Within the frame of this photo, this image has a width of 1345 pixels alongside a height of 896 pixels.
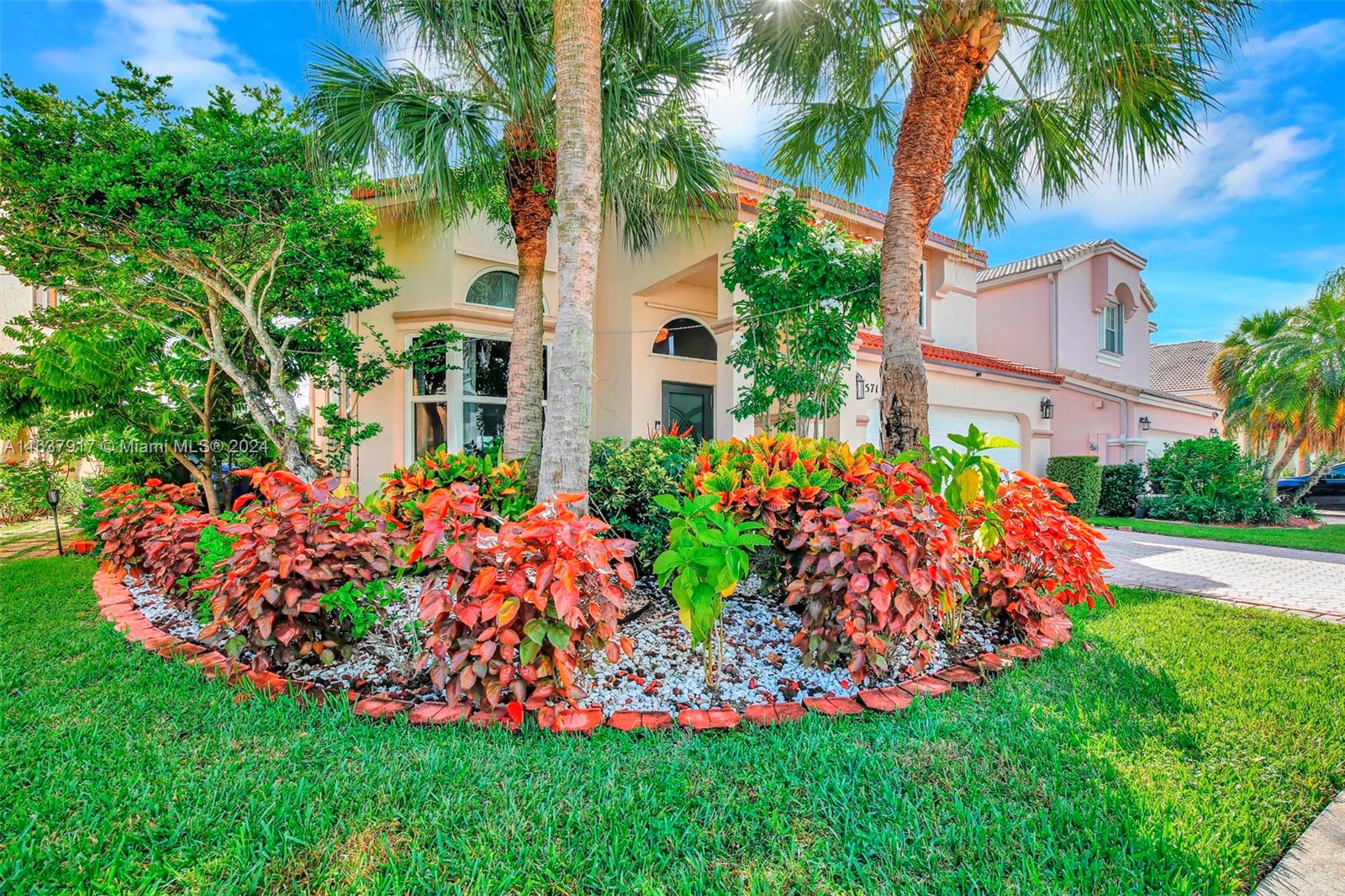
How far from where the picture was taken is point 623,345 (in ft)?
37.7

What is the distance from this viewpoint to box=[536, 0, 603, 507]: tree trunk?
162 inches

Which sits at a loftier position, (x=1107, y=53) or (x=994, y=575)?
(x=1107, y=53)

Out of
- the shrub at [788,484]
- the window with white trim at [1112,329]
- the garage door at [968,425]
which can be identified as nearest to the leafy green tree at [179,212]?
the shrub at [788,484]

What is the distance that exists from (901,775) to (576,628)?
61.4 inches

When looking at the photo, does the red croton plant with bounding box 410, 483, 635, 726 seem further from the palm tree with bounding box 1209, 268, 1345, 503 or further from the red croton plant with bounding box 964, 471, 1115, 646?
the palm tree with bounding box 1209, 268, 1345, 503

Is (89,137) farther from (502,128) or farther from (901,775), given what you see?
(901,775)

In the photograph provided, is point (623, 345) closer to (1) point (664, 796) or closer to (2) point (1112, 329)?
(1) point (664, 796)

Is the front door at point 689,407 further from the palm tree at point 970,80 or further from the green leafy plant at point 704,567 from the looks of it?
the green leafy plant at point 704,567

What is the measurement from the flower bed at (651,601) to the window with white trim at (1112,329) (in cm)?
1836

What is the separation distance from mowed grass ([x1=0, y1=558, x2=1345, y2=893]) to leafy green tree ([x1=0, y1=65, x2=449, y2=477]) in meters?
4.36

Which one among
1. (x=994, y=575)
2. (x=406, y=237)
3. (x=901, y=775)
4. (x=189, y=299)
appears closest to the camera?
(x=901, y=775)

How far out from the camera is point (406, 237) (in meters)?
10.2

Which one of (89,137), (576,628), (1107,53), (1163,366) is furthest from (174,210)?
(1163,366)

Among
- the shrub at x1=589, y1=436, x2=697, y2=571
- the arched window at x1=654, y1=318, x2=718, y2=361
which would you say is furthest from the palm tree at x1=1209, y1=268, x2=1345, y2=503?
the shrub at x1=589, y1=436, x2=697, y2=571
